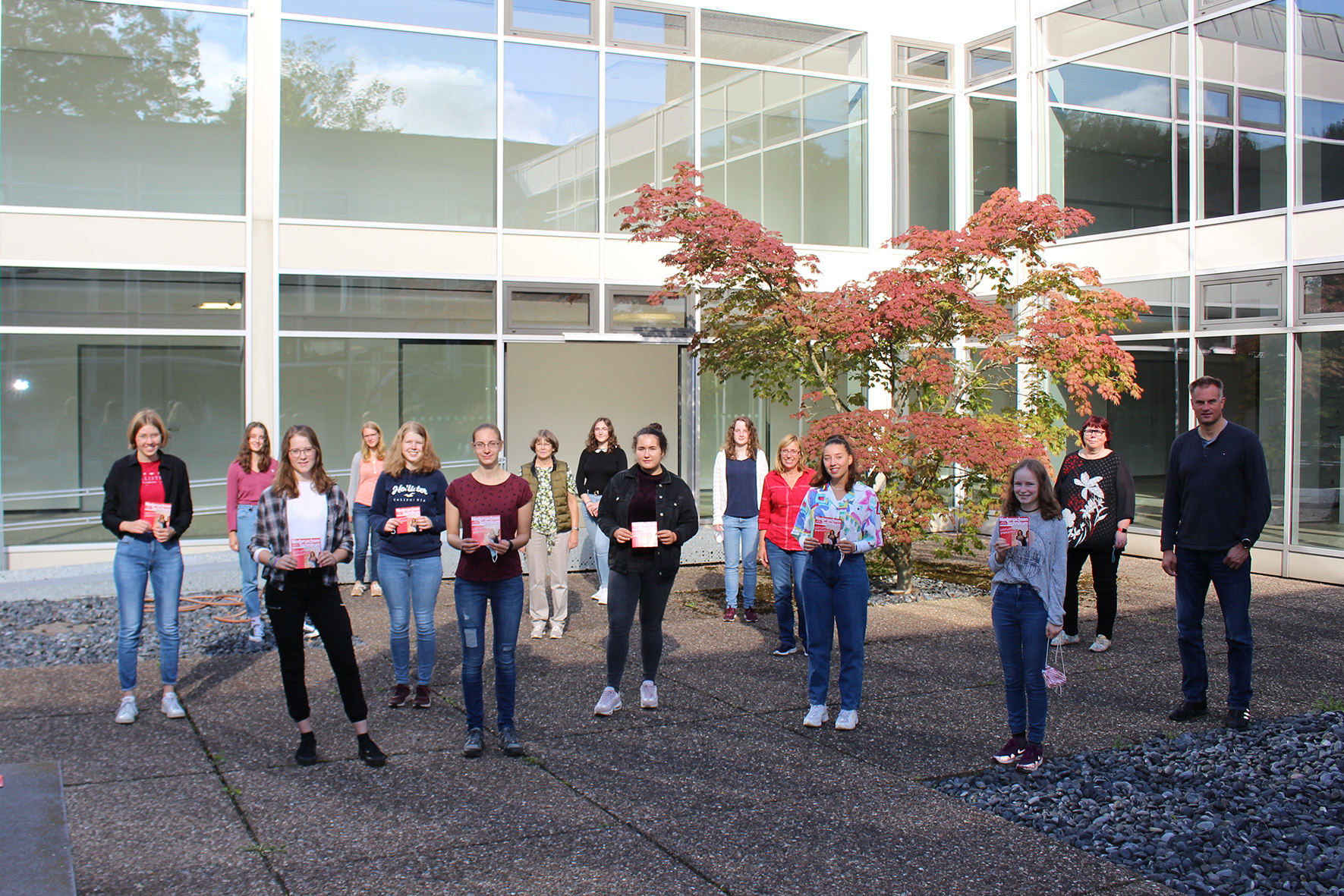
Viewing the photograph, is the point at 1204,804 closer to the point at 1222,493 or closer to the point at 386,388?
the point at 1222,493

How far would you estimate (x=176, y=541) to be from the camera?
262 inches

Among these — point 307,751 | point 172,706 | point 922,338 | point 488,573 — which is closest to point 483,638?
point 488,573

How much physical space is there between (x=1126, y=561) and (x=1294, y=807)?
8.73m

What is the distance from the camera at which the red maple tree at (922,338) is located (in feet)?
33.1

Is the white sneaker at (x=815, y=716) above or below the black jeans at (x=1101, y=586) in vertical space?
below

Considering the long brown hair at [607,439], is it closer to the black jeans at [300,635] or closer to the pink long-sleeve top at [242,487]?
the pink long-sleeve top at [242,487]

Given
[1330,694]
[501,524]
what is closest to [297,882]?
[501,524]

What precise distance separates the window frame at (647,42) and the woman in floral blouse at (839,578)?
9.96 meters

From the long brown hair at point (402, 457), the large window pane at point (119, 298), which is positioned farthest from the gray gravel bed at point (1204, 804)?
the large window pane at point (119, 298)

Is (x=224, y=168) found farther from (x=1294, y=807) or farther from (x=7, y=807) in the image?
(x=1294, y=807)

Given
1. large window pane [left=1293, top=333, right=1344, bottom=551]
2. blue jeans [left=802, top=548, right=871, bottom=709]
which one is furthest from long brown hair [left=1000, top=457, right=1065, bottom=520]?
large window pane [left=1293, top=333, right=1344, bottom=551]

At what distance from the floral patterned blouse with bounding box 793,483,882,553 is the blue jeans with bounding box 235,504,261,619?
16.0ft

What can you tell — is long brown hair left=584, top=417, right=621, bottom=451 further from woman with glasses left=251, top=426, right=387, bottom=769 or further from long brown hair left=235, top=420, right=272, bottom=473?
woman with glasses left=251, top=426, right=387, bottom=769

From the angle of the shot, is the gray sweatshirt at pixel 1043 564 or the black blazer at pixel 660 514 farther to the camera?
the black blazer at pixel 660 514
